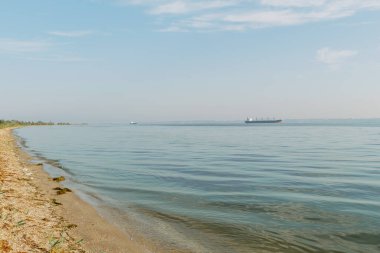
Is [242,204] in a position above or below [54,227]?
below

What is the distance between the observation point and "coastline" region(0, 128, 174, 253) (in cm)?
888

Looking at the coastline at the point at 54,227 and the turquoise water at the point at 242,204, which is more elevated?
the coastline at the point at 54,227

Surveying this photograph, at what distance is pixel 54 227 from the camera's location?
10562 mm

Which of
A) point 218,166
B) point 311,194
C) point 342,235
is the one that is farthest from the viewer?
point 218,166

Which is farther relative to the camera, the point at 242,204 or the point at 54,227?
the point at 242,204

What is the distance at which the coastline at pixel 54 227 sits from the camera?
8.88 metres

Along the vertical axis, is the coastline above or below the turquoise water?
above

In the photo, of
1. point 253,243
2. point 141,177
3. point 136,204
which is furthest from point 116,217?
point 141,177

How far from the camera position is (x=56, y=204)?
13891 millimetres

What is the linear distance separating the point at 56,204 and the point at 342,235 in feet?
35.4

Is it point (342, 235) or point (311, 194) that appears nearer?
point (342, 235)

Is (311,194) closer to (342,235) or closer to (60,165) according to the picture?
(342,235)

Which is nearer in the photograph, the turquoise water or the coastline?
the coastline

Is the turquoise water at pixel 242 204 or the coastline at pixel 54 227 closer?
the coastline at pixel 54 227
